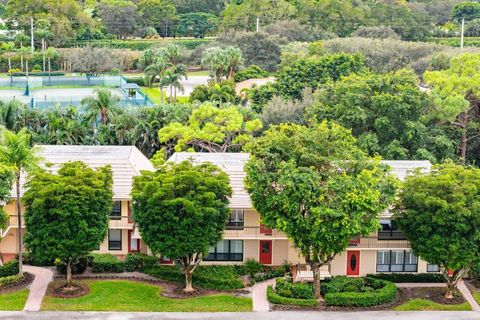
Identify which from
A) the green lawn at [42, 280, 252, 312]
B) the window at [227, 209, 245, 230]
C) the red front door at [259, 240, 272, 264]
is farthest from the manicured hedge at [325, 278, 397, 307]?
the window at [227, 209, 245, 230]

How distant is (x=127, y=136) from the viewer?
7150 cm

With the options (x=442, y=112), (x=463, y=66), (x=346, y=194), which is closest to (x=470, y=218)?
(x=346, y=194)

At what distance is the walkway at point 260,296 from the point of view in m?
47.4

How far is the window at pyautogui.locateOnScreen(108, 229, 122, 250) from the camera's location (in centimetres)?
5456

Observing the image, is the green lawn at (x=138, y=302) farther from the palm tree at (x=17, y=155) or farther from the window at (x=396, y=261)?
the window at (x=396, y=261)

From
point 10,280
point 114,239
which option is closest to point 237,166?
point 114,239

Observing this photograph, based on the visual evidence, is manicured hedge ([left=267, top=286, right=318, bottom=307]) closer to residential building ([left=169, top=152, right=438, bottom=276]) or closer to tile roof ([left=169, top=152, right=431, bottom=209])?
residential building ([left=169, top=152, right=438, bottom=276])

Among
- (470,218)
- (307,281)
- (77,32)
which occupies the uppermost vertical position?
(77,32)

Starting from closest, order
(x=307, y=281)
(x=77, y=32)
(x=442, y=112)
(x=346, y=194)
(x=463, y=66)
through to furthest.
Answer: (x=346, y=194) → (x=307, y=281) → (x=442, y=112) → (x=463, y=66) → (x=77, y=32)

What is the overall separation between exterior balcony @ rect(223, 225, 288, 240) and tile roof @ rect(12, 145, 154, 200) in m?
6.63

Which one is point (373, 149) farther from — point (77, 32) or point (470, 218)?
point (77, 32)

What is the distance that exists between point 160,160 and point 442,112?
22.2 meters

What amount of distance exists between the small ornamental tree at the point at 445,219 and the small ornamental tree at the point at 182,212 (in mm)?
10214

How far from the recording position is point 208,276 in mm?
50625
